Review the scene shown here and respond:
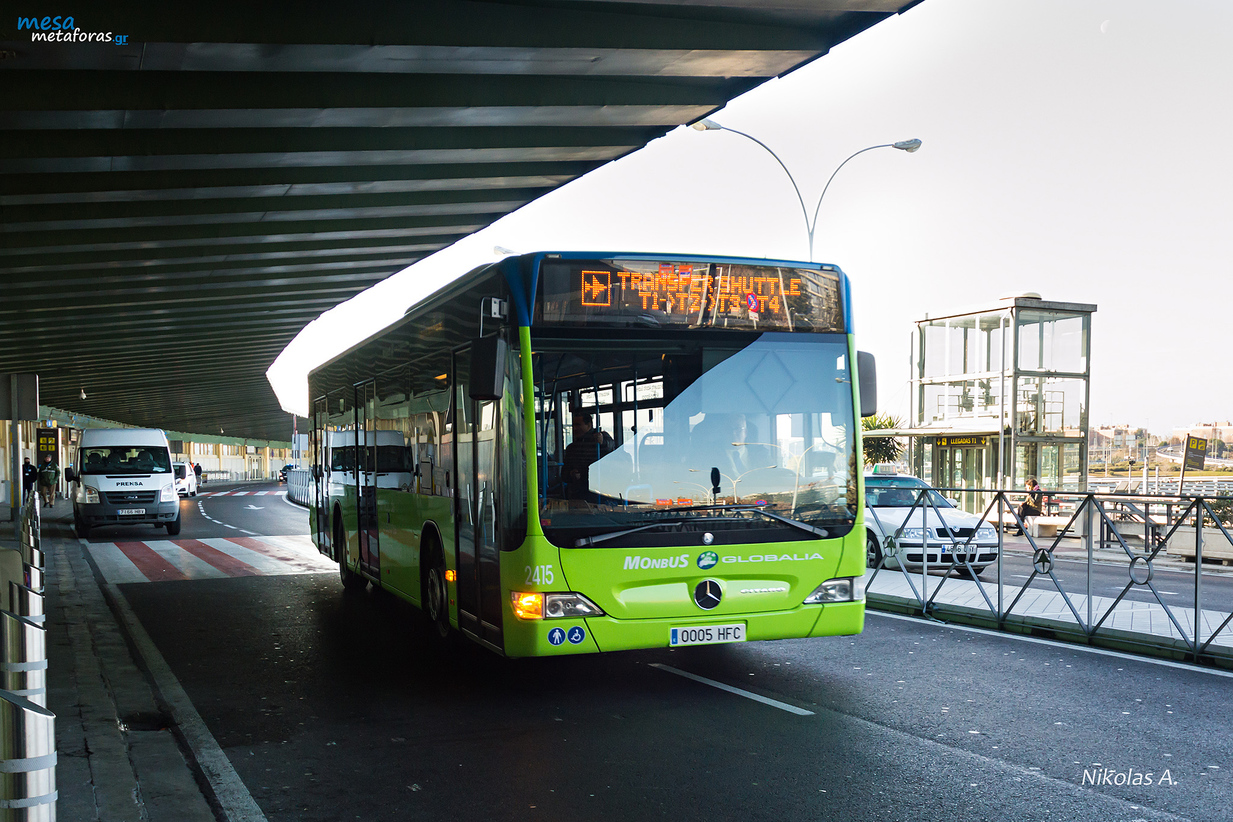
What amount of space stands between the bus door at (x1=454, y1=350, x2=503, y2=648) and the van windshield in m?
18.6

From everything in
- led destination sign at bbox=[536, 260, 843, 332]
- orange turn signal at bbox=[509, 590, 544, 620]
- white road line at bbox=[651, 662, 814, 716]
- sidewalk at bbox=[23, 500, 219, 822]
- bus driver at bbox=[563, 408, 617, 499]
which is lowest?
white road line at bbox=[651, 662, 814, 716]

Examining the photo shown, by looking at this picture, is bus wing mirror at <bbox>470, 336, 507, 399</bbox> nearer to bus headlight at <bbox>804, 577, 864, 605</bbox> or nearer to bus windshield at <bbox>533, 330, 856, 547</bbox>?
bus windshield at <bbox>533, 330, 856, 547</bbox>

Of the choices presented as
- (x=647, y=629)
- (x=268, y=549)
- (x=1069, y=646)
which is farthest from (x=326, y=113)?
(x=268, y=549)

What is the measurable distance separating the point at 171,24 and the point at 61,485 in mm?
46524

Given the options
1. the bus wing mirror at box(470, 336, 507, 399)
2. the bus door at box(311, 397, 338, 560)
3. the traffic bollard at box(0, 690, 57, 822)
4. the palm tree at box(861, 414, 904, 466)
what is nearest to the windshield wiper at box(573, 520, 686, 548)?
the bus wing mirror at box(470, 336, 507, 399)

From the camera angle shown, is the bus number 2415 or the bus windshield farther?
the bus windshield

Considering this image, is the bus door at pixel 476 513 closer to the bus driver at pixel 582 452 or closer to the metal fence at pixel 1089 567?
the bus driver at pixel 582 452

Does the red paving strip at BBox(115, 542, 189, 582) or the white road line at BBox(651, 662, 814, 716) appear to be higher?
the white road line at BBox(651, 662, 814, 716)

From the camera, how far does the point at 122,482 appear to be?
23172 mm

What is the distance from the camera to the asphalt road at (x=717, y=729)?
199 inches

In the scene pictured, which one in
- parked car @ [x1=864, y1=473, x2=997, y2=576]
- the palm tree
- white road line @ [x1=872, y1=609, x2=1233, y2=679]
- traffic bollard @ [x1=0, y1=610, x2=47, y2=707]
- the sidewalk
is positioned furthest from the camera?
the palm tree

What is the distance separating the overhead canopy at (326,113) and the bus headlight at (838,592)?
428 cm

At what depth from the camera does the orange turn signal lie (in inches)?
256

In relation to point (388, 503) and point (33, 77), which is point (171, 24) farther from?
point (388, 503)
